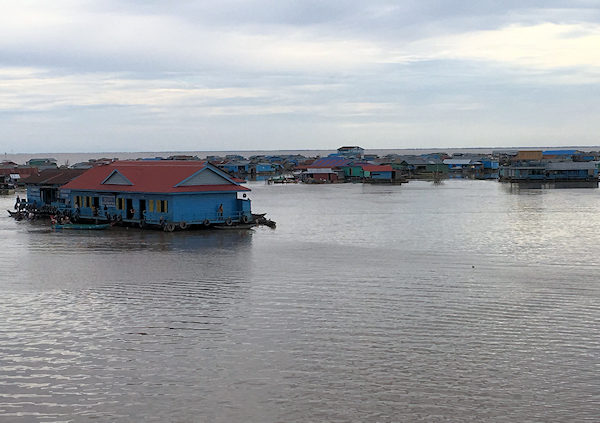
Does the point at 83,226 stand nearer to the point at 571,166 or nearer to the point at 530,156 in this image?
the point at 571,166

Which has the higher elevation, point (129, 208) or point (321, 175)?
point (321, 175)

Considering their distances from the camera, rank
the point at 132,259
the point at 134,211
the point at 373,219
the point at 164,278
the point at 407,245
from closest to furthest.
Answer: the point at 164,278, the point at 132,259, the point at 407,245, the point at 134,211, the point at 373,219

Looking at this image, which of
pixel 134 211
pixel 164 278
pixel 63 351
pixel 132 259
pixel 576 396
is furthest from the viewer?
pixel 134 211

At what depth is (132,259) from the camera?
3416cm

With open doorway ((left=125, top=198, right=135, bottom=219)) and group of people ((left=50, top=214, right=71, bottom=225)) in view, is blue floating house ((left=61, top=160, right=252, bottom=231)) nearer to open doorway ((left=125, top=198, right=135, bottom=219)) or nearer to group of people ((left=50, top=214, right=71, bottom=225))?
open doorway ((left=125, top=198, right=135, bottom=219))

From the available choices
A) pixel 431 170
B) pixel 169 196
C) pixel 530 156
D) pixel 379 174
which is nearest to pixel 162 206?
pixel 169 196

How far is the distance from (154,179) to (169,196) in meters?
2.72

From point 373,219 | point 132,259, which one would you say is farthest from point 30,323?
point 373,219

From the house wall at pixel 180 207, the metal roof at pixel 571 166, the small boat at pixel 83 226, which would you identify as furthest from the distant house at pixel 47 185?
the metal roof at pixel 571 166

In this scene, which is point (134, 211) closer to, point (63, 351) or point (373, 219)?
point (373, 219)

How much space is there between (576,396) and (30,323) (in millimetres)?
15179

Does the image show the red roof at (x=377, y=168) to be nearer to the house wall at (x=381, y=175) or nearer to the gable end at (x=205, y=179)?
the house wall at (x=381, y=175)

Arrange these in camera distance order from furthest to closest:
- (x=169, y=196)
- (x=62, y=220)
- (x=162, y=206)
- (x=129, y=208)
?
1. (x=62, y=220)
2. (x=129, y=208)
3. (x=162, y=206)
4. (x=169, y=196)

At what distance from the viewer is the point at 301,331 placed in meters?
20.1
